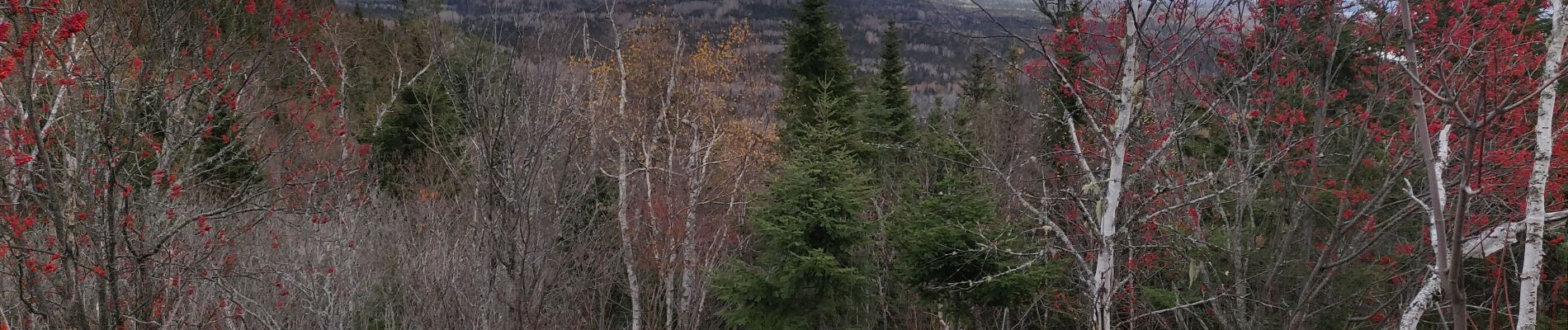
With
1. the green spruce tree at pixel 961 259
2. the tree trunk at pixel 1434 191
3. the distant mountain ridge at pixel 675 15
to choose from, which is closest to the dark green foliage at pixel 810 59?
the distant mountain ridge at pixel 675 15

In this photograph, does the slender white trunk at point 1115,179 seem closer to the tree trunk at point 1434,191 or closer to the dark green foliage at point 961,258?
the tree trunk at point 1434,191

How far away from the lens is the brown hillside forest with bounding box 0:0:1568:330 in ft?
14.8

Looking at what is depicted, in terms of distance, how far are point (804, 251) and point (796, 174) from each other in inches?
37.3

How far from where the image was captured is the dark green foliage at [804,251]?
9.01m

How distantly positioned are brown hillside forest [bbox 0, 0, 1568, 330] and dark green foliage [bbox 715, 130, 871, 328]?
5 cm

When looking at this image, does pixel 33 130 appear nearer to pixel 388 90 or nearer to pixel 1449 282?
pixel 1449 282

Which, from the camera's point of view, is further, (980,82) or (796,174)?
(980,82)

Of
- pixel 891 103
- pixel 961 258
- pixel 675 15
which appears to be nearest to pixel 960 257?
pixel 961 258

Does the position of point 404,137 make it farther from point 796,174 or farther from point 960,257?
point 960,257

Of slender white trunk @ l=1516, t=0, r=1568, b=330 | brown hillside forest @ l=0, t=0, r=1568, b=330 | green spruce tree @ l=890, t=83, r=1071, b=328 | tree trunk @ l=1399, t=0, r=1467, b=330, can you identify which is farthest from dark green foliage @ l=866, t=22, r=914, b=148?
tree trunk @ l=1399, t=0, r=1467, b=330

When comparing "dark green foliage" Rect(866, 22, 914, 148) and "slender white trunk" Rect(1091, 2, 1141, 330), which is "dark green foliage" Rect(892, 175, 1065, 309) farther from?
"dark green foliage" Rect(866, 22, 914, 148)

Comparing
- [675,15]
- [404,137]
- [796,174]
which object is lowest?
[404,137]

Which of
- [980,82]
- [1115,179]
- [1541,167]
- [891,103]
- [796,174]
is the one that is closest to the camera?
[1541,167]

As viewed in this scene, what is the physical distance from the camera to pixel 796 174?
9.14 meters
